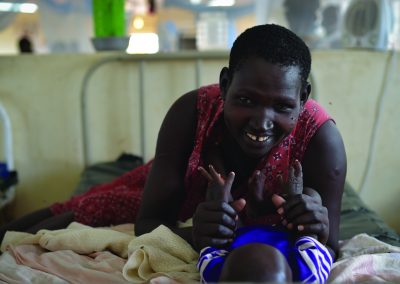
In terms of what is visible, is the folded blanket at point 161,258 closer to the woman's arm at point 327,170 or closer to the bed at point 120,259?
the bed at point 120,259

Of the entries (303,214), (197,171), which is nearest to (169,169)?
(197,171)

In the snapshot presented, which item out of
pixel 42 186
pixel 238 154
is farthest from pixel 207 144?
pixel 42 186

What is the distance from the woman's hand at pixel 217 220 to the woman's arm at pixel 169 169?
32 cm

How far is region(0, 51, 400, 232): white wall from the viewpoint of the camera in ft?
7.39

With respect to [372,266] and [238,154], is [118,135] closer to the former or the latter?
[238,154]

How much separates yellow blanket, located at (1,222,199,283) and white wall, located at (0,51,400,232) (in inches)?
42.4

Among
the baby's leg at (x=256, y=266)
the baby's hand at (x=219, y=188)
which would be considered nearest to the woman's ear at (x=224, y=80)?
the baby's hand at (x=219, y=188)

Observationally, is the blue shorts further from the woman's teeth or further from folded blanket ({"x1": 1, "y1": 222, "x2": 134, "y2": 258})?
folded blanket ({"x1": 1, "y1": 222, "x2": 134, "y2": 258})

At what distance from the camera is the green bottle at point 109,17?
2.30 m

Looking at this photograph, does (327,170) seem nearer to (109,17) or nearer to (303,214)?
(303,214)

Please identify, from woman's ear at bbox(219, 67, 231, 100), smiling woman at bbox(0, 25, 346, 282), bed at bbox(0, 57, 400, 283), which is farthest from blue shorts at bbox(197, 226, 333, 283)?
woman's ear at bbox(219, 67, 231, 100)

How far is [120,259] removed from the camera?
1.13 meters

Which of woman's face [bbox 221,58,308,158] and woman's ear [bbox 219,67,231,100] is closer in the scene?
woman's face [bbox 221,58,308,158]

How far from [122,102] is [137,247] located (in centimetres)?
133
